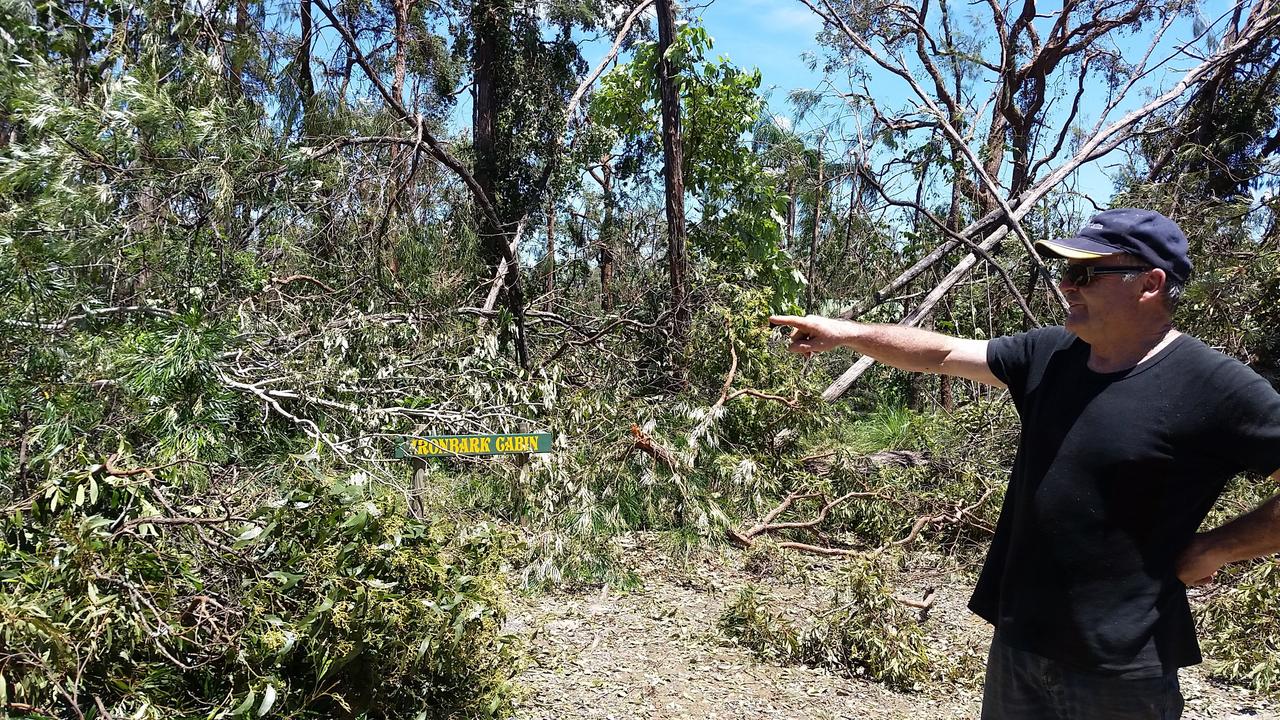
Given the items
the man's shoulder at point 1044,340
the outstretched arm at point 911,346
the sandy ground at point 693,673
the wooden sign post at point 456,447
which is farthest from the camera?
the wooden sign post at point 456,447

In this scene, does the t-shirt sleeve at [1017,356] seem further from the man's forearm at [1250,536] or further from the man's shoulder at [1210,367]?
the man's forearm at [1250,536]

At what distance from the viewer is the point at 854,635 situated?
3.93 meters

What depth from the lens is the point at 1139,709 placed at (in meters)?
1.74

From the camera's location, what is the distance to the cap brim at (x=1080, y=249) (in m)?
1.76

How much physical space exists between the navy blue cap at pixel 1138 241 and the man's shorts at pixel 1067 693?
0.77 m

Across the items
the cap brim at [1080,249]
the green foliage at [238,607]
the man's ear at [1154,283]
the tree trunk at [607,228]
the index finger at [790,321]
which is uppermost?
the tree trunk at [607,228]

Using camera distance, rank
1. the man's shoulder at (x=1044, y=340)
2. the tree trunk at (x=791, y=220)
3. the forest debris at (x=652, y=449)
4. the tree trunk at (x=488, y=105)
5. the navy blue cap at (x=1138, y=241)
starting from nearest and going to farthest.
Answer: the navy blue cap at (x=1138, y=241) → the man's shoulder at (x=1044, y=340) → the forest debris at (x=652, y=449) → the tree trunk at (x=488, y=105) → the tree trunk at (x=791, y=220)

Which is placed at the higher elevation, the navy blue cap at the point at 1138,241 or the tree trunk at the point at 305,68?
the tree trunk at the point at 305,68

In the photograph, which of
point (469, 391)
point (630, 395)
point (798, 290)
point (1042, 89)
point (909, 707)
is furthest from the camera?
point (1042, 89)

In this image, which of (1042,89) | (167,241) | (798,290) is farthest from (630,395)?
(1042,89)

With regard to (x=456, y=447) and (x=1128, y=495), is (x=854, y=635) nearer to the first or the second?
(x=456, y=447)

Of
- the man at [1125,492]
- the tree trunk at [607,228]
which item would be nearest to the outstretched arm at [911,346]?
the man at [1125,492]

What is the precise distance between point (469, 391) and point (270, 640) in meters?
2.83

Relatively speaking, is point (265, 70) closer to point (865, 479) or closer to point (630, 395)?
point (630, 395)
